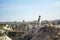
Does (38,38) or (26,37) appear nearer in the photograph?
(38,38)

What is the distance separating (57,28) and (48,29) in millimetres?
646

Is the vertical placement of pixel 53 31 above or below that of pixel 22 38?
above

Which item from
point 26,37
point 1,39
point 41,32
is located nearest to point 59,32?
point 41,32

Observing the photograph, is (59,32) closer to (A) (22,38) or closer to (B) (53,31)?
(B) (53,31)

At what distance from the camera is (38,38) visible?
12789 mm

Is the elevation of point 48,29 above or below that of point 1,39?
above

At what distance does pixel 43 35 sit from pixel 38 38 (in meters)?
0.39

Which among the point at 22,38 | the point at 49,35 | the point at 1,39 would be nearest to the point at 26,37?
the point at 22,38

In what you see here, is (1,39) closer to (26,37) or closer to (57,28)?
Result: (26,37)

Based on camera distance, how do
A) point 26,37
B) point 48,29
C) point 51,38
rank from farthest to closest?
point 26,37
point 48,29
point 51,38

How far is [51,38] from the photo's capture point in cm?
1205

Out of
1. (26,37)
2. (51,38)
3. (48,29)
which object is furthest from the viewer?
(26,37)

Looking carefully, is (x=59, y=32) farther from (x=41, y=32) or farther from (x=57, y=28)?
(x=41, y=32)

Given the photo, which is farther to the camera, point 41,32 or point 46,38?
point 41,32
